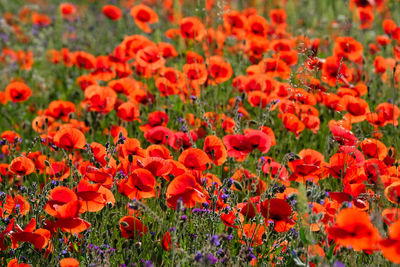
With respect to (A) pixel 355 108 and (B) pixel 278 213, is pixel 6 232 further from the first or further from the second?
(A) pixel 355 108

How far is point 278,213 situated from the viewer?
1.93 m

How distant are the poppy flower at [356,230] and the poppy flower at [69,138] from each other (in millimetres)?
1281

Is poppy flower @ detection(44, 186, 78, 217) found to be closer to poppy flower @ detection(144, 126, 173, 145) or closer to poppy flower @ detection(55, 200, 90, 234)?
poppy flower @ detection(55, 200, 90, 234)

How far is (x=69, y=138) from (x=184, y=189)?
69cm

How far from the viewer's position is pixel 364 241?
1454mm

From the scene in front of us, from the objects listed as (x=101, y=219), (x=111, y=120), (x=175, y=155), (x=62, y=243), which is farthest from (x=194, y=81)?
(x=62, y=243)

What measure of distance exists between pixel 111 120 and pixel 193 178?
6.33ft

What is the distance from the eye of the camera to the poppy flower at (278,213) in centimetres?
191

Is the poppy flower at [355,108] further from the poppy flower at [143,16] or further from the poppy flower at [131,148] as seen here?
the poppy flower at [143,16]

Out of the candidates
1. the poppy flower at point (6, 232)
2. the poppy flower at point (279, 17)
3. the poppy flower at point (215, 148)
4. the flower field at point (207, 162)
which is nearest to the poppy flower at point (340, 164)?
the flower field at point (207, 162)

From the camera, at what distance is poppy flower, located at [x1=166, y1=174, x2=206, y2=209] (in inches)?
74.7

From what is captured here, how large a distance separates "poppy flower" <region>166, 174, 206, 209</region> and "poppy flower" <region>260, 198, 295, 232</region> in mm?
237

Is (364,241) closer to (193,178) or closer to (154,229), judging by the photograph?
(193,178)

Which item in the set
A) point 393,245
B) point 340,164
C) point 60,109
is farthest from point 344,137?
point 60,109
